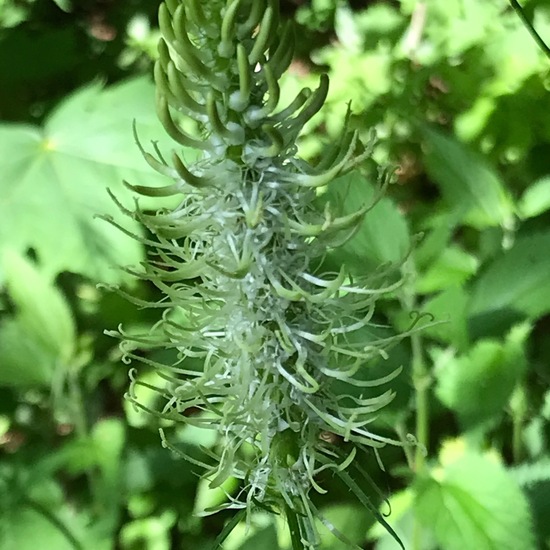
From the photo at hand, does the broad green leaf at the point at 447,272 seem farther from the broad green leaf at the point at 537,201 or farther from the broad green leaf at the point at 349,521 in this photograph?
the broad green leaf at the point at 349,521

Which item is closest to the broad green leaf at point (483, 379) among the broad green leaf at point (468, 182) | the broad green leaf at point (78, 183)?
the broad green leaf at point (468, 182)

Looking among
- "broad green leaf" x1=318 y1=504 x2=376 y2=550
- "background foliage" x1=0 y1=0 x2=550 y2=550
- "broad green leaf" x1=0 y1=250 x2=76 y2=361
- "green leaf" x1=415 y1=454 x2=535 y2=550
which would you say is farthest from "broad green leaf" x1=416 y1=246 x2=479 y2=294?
"broad green leaf" x1=0 y1=250 x2=76 y2=361

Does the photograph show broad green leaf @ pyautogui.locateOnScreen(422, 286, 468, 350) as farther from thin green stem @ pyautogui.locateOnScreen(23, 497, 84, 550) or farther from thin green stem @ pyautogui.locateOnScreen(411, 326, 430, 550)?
thin green stem @ pyautogui.locateOnScreen(23, 497, 84, 550)

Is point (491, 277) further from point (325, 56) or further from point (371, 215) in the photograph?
point (325, 56)

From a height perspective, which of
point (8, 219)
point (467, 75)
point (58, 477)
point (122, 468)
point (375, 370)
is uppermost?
point (467, 75)

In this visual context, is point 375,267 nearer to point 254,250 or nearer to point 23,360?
point 254,250

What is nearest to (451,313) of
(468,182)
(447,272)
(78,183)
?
(447,272)

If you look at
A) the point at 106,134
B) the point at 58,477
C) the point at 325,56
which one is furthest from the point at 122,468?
the point at 325,56
